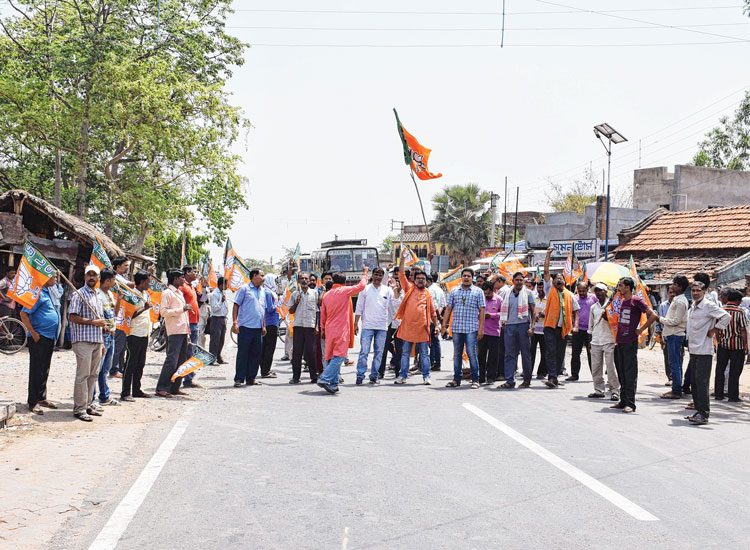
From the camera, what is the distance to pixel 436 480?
652cm

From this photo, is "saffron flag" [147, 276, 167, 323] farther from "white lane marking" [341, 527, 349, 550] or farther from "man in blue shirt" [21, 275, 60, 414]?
"white lane marking" [341, 527, 349, 550]

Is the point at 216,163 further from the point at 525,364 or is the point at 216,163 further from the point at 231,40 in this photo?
the point at 525,364

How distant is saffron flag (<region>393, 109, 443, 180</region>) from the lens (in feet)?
61.3

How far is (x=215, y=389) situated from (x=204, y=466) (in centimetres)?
582

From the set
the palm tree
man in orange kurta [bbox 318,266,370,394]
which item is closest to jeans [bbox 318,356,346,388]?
man in orange kurta [bbox 318,266,370,394]

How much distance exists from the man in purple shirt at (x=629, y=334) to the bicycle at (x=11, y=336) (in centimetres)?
1296

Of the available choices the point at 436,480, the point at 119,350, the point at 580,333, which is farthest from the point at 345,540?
the point at 580,333

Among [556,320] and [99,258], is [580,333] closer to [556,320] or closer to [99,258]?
[556,320]

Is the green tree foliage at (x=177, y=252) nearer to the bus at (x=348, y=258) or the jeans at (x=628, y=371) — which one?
the bus at (x=348, y=258)

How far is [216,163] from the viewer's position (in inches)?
1276

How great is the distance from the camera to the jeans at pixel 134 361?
11.0 m

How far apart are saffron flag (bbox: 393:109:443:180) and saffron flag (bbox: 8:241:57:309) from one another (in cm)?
1039

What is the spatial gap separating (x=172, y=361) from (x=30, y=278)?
2.60 meters

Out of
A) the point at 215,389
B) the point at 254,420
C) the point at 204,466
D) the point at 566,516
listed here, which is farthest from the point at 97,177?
the point at 566,516
